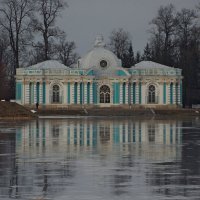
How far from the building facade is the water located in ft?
190

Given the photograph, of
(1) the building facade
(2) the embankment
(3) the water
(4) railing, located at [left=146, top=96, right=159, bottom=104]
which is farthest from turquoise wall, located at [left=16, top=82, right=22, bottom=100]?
(3) the water

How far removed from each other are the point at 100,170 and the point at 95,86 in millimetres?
69331

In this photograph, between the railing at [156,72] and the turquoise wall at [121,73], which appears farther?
the turquoise wall at [121,73]

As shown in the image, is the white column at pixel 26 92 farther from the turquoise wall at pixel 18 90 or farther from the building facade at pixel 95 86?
the turquoise wall at pixel 18 90

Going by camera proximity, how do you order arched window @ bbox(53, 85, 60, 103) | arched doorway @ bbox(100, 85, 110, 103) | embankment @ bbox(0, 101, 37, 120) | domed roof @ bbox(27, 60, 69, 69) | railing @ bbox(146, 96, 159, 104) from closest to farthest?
1. embankment @ bbox(0, 101, 37, 120)
2. railing @ bbox(146, 96, 159, 104)
3. domed roof @ bbox(27, 60, 69, 69)
4. arched window @ bbox(53, 85, 60, 103)
5. arched doorway @ bbox(100, 85, 110, 103)

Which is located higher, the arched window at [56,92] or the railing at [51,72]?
the railing at [51,72]

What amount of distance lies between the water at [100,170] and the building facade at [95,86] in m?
57.9

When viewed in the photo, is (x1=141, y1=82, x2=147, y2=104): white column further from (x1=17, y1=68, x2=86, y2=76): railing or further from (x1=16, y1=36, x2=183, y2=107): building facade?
(x1=17, y1=68, x2=86, y2=76): railing

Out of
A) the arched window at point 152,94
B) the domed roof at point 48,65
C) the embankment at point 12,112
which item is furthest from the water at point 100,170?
the domed roof at point 48,65

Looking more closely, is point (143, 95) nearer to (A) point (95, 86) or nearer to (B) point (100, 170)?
(A) point (95, 86)

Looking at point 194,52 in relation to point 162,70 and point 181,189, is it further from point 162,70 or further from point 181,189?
point 181,189

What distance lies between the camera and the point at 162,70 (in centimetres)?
8425

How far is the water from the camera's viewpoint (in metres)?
12.7

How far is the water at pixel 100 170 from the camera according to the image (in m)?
12.7
